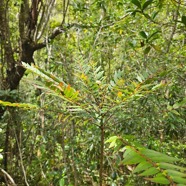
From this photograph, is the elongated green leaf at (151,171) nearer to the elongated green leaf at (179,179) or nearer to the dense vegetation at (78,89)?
the elongated green leaf at (179,179)

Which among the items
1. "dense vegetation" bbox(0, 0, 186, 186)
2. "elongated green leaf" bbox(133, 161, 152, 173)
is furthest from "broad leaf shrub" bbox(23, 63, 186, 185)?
"dense vegetation" bbox(0, 0, 186, 186)

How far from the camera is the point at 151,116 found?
6.01 ft

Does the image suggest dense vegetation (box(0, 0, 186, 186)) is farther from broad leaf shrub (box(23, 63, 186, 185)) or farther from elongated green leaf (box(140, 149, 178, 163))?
elongated green leaf (box(140, 149, 178, 163))

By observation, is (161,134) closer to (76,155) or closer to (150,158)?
(76,155)

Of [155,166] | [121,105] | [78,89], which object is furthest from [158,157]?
[78,89]

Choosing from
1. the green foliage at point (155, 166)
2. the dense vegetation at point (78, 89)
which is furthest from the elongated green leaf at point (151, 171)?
the dense vegetation at point (78, 89)

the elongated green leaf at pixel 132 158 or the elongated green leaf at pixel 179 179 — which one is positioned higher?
the elongated green leaf at pixel 132 158

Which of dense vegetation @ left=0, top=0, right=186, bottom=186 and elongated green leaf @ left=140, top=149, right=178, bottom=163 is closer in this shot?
elongated green leaf @ left=140, top=149, right=178, bottom=163

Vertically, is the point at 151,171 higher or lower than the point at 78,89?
higher

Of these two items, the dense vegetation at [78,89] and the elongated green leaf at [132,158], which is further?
the dense vegetation at [78,89]

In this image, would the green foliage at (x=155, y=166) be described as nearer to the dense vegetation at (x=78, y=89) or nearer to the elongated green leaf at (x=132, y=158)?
the elongated green leaf at (x=132, y=158)

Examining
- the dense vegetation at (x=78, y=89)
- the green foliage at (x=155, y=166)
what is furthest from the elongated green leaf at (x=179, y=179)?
the dense vegetation at (x=78, y=89)

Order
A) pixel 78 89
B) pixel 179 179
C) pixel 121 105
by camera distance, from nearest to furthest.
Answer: pixel 179 179 → pixel 121 105 → pixel 78 89

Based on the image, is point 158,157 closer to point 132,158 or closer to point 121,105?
point 132,158
